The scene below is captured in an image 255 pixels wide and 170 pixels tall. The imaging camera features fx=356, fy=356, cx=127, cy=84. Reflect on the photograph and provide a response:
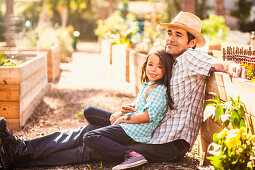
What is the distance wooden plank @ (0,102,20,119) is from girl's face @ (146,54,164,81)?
6.89 ft

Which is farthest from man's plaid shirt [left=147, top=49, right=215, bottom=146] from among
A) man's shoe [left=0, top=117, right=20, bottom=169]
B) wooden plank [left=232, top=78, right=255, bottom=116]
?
man's shoe [left=0, top=117, right=20, bottom=169]

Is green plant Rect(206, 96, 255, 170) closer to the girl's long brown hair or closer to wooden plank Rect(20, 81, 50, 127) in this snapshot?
the girl's long brown hair

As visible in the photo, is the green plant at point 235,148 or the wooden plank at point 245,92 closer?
the green plant at point 235,148

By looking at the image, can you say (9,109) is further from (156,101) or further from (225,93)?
(225,93)

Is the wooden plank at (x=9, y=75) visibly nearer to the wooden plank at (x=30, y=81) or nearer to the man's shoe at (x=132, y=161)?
the wooden plank at (x=30, y=81)

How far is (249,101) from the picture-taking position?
259 centimetres

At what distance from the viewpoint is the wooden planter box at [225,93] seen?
257cm

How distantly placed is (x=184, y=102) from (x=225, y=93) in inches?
16.2

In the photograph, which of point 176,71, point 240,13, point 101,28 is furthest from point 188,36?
point 240,13

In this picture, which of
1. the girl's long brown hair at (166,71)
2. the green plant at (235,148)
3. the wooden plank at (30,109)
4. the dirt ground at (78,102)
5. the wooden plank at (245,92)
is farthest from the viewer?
the wooden plank at (30,109)

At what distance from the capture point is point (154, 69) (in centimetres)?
325

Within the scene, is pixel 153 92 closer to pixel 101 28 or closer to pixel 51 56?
pixel 51 56

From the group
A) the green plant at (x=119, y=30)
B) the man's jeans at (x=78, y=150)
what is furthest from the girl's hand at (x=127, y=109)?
the green plant at (x=119, y=30)

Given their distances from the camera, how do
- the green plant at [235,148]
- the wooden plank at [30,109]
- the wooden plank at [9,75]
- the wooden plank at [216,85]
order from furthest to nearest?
the wooden plank at [30,109] < the wooden plank at [9,75] < the wooden plank at [216,85] < the green plant at [235,148]
